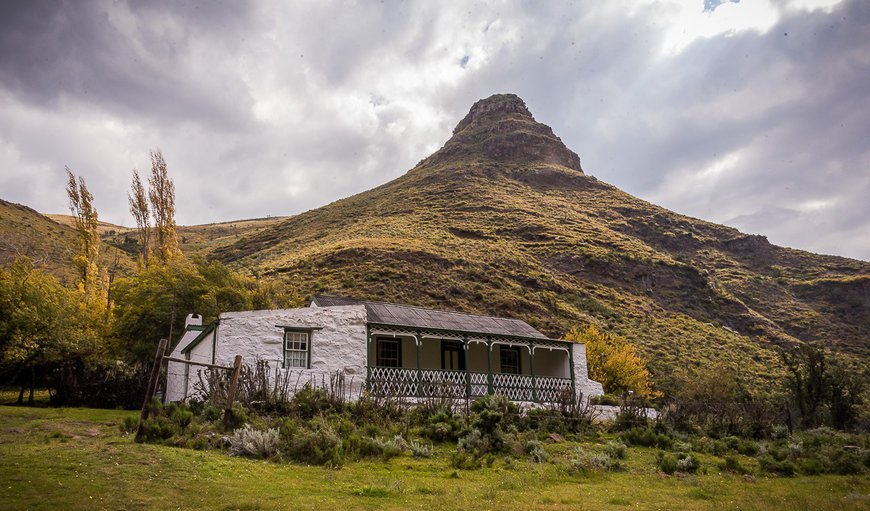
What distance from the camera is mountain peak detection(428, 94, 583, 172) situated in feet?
354

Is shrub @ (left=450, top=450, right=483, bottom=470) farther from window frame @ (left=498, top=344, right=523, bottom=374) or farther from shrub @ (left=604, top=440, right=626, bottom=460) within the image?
window frame @ (left=498, top=344, right=523, bottom=374)

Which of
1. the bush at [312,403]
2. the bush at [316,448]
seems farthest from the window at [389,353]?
the bush at [316,448]

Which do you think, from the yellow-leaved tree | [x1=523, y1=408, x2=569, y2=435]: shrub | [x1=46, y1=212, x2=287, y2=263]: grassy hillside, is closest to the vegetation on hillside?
[x1=523, y1=408, x2=569, y2=435]: shrub

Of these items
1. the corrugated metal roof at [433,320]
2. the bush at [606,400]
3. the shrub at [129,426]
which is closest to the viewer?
the shrub at [129,426]

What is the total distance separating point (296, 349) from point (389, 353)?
4636 millimetres

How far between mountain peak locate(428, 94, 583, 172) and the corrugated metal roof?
7975 centimetres

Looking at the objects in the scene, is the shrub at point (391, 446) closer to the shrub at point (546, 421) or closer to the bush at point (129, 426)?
the shrub at point (546, 421)

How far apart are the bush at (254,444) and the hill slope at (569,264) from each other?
36184mm

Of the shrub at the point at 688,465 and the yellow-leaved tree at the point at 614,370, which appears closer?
the shrub at the point at 688,465

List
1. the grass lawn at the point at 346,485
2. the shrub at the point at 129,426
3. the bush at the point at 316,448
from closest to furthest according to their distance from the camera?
the grass lawn at the point at 346,485, the bush at the point at 316,448, the shrub at the point at 129,426

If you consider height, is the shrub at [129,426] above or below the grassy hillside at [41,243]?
below

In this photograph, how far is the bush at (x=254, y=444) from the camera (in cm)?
1223

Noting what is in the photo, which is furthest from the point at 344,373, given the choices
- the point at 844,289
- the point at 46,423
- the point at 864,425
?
the point at 844,289

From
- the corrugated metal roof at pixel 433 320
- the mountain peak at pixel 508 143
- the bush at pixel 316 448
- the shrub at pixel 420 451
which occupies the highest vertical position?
the mountain peak at pixel 508 143
